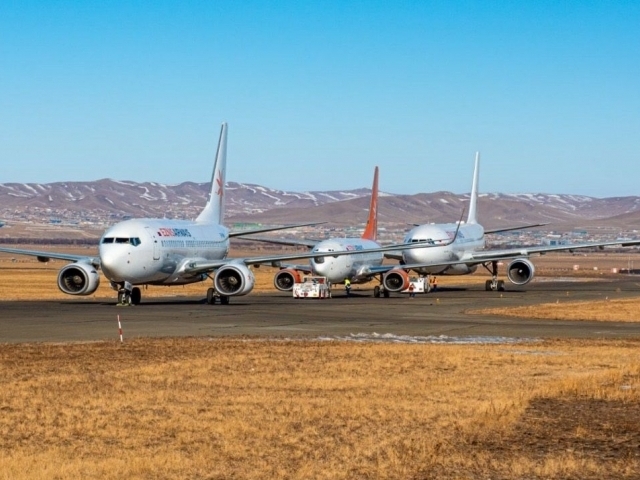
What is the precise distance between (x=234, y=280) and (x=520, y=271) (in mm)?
30686

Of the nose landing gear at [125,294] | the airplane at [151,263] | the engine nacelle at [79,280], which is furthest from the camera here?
Result: the engine nacelle at [79,280]

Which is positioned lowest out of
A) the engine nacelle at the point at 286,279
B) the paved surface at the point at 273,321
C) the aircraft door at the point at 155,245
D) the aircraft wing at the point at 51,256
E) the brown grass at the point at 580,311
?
the paved surface at the point at 273,321

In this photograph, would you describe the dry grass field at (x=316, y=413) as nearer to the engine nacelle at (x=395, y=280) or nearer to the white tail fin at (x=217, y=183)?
the white tail fin at (x=217, y=183)

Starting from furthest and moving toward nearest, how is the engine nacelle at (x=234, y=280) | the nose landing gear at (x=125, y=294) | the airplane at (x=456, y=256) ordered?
the airplane at (x=456, y=256)
the engine nacelle at (x=234, y=280)
the nose landing gear at (x=125, y=294)

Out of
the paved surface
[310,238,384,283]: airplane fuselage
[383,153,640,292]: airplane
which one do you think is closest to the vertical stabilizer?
[383,153,640,292]: airplane

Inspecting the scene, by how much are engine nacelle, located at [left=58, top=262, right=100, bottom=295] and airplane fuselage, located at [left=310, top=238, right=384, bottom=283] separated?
18.3 m

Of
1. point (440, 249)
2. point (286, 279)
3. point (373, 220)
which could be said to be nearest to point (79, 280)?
point (286, 279)

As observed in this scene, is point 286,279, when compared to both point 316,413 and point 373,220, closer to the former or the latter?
point 373,220

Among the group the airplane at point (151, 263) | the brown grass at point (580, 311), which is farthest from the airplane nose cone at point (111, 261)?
the brown grass at point (580, 311)

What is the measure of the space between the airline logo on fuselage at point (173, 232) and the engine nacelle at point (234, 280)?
2.92 meters

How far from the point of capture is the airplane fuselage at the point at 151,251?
2149 inches

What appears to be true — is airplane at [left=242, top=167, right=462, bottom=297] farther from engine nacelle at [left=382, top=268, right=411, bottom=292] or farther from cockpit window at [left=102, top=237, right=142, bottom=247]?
cockpit window at [left=102, top=237, right=142, bottom=247]

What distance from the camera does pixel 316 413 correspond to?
19.4m

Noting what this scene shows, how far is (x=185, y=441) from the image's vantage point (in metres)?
16.7
